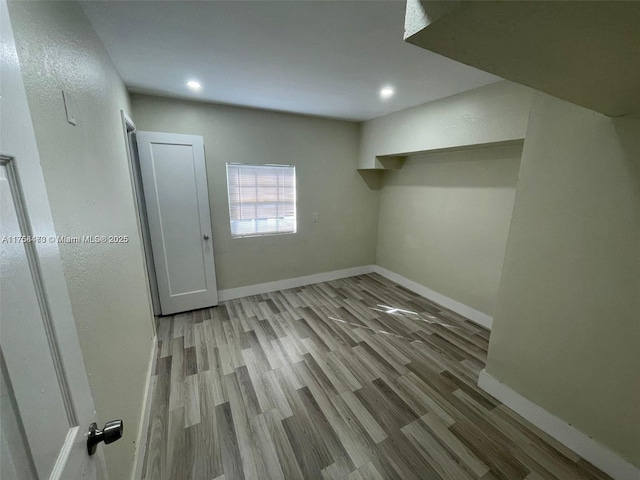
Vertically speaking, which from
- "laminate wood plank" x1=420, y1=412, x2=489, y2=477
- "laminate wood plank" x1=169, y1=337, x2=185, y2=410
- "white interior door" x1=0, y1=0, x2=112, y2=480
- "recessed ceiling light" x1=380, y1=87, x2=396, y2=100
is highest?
"recessed ceiling light" x1=380, y1=87, x2=396, y2=100

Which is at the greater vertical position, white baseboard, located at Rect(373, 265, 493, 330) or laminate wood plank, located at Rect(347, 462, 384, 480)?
white baseboard, located at Rect(373, 265, 493, 330)

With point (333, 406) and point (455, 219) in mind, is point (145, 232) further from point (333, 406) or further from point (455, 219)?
point (455, 219)

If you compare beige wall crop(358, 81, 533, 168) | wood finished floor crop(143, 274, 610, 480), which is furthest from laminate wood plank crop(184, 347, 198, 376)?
beige wall crop(358, 81, 533, 168)

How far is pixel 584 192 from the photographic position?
1.33 metres

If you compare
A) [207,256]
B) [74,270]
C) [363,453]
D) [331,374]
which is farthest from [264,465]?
[207,256]

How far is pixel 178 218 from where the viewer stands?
274 centimetres

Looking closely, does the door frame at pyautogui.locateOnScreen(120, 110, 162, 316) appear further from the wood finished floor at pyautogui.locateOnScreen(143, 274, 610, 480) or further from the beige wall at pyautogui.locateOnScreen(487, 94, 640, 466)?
the beige wall at pyautogui.locateOnScreen(487, 94, 640, 466)

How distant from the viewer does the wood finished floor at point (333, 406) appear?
137 centimetres

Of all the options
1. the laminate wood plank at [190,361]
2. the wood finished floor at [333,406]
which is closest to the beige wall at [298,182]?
the wood finished floor at [333,406]

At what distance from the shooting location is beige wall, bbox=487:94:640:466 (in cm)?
123

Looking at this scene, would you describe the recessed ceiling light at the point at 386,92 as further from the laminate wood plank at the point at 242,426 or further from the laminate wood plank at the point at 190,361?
the laminate wood plank at the point at 190,361

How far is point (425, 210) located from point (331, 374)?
238 centimetres

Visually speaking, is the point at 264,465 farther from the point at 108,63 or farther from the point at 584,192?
the point at 108,63

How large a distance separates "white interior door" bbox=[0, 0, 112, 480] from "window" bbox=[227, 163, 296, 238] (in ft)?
8.78
